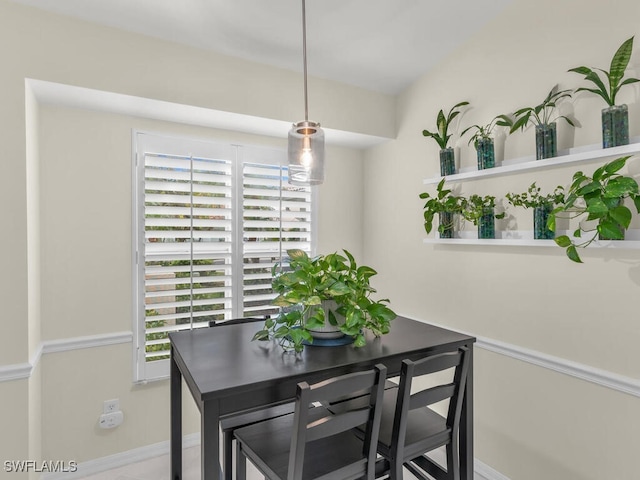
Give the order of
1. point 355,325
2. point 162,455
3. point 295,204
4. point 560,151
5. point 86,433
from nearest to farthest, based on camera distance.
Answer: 1. point 355,325
2. point 560,151
3. point 86,433
4. point 162,455
5. point 295,204

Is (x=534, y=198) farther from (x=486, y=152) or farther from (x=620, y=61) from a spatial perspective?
(x=620, y=61)

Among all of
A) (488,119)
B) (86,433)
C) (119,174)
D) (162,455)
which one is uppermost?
(488,119)

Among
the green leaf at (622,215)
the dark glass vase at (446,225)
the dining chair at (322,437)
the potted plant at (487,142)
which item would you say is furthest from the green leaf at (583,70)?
the dining chair at (322,437)

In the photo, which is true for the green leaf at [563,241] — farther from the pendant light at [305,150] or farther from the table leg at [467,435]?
the pendant light at [305,150]

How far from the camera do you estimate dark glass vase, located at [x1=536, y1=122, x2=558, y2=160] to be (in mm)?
2023

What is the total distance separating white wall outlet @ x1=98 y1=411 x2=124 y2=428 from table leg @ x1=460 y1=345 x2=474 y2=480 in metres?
2.08

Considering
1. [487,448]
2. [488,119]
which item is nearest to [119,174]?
[488,119]

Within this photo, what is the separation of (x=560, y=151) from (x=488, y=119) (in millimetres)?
536

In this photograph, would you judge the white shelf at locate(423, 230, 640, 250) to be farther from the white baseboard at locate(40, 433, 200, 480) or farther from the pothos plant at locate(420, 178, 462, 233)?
the white baseboard at locate(40, 433, 200, 480)

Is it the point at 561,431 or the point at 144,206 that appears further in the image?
the point at 144,206

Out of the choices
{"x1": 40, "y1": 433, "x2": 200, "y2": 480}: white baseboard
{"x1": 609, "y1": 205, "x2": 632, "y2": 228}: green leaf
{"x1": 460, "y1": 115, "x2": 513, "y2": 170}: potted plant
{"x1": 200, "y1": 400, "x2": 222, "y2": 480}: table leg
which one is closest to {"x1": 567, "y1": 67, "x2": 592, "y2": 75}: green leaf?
{"x1": 460, "y1": 115, "x2": 513, "y2": 170}: potted plant

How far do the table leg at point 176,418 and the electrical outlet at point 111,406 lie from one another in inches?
32.7

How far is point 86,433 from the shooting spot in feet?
7.99

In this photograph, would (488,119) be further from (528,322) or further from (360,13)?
(528,322)
